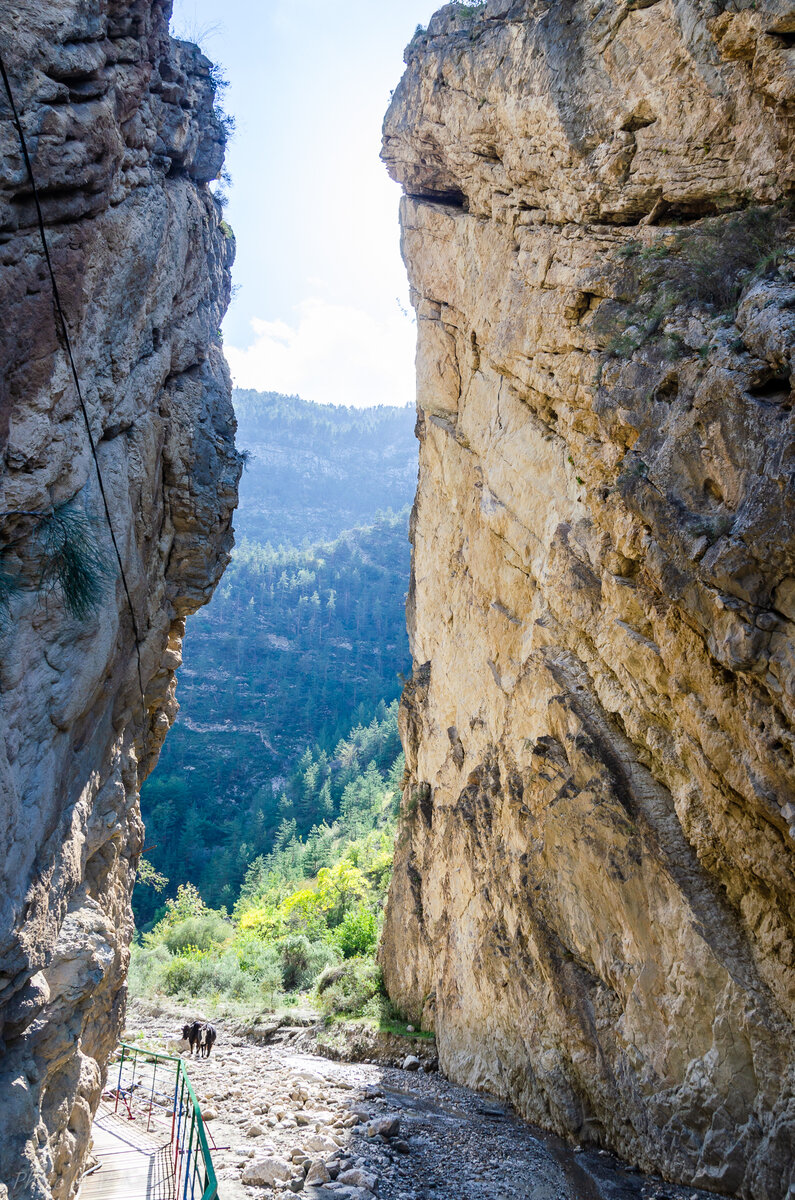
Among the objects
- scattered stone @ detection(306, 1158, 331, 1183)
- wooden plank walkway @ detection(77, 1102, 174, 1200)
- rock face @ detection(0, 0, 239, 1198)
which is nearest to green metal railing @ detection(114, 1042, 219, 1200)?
wooden plank walkway @ detection(77, 1102, 174, 1200)

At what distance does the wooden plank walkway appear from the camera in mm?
8734

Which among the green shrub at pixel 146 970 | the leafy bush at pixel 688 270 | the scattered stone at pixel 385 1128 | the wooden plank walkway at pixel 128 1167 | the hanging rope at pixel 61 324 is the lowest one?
the wooden plank walkway at pixel 128 1167

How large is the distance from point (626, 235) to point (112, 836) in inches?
454

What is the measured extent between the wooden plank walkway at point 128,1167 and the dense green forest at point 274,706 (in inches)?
1882

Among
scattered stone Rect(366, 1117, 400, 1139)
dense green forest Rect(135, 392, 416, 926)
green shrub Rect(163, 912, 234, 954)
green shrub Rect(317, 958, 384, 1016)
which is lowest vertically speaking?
scattered stone Rect(366, 1117, 400, 1139)

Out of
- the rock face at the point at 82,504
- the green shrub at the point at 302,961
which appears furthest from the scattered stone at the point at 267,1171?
the green shrub at the point at 302,961

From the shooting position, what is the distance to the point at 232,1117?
12.3 meters

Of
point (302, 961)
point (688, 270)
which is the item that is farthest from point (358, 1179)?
point (302, 961)

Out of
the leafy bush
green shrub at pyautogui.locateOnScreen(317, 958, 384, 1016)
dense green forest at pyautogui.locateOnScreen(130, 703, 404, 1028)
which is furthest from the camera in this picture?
dense green forest at pyautogui.locateOnScreen(130, 703, 404, 1028)

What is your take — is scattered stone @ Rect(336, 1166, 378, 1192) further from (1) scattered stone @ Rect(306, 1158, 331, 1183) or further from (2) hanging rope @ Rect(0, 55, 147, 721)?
(2) hanging rope @ Rect(0, 55, 147, 721)

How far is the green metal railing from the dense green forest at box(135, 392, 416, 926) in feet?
143

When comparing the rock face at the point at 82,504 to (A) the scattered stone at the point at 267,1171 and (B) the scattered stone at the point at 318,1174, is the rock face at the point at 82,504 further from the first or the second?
(B) the scattered stone at the point at 318,1174

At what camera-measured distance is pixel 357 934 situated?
3025 cm

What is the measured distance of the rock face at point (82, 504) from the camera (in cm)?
679
